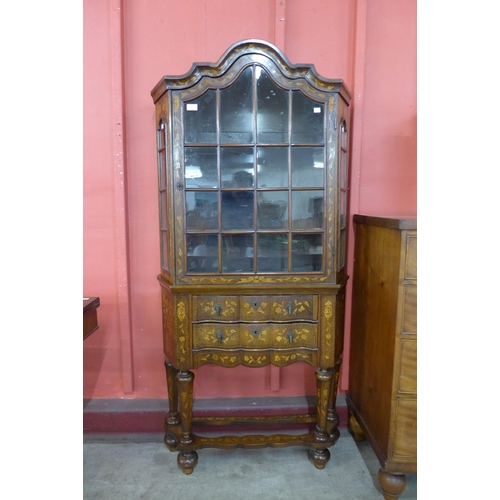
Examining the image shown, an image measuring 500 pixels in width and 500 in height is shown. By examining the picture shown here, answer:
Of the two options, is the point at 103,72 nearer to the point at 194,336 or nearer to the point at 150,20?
the point at 150,20

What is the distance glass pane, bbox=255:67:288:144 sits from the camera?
1533 mm

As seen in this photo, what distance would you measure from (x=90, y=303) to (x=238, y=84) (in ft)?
4.08

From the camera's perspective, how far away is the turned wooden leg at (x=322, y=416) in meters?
1.65

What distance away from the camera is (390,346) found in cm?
146

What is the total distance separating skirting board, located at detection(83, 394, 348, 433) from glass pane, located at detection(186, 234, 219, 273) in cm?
94

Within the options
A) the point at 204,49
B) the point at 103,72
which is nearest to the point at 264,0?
the point at 204,49

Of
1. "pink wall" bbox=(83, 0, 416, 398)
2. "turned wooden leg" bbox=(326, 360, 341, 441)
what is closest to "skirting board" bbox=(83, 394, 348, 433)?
"pink wall" bbox=(83, 0, 416, 398)

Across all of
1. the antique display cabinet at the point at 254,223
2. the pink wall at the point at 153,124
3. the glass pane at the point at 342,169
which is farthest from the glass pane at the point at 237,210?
the pink wall at the point at 153,124

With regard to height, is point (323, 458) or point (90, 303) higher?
point (90, 303)

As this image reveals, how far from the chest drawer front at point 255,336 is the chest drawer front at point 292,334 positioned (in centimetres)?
3

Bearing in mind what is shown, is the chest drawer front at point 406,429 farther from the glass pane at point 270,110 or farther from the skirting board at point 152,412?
the glass pane at point 270,110

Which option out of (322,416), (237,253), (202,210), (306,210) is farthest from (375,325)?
(202,210)

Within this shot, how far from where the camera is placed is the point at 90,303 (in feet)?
5.52
